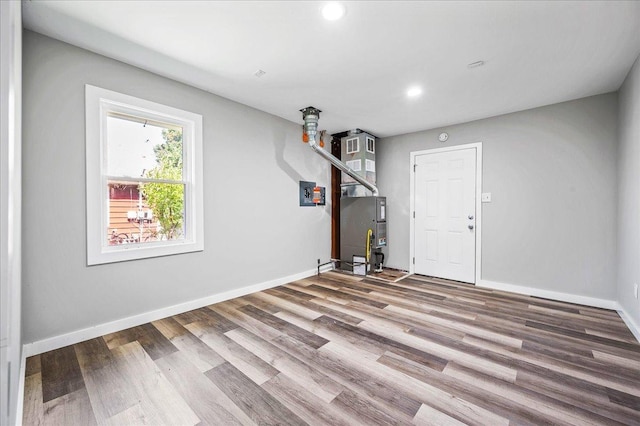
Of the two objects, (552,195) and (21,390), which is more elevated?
(552,195)

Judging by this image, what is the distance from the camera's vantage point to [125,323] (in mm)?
2531

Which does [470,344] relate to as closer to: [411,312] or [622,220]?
[411,312]

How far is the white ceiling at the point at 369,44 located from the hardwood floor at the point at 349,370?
8.03ft

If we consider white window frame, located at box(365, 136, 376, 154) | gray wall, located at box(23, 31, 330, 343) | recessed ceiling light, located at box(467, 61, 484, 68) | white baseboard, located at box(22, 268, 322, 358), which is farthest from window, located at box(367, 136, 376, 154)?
white baseboard, located at box(22, 268, 322, 358)

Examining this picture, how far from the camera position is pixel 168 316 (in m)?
2.82

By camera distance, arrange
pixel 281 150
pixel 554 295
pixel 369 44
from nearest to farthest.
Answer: pixel 369 44, pixel 554 295, pixel 281 150

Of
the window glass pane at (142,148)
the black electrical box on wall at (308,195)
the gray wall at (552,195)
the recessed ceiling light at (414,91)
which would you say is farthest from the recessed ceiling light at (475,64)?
the window glass pane at (142,148)

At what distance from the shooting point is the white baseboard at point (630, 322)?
2.41 m

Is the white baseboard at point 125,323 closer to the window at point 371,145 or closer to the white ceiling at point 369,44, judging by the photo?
the white ceiling at point 369,44

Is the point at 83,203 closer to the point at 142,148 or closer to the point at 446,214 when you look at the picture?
the point at 142,148

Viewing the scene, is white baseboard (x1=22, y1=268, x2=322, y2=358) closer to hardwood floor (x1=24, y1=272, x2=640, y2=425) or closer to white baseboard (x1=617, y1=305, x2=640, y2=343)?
hardwood floor (x1=24, y1=272, x2=640, y2=425)

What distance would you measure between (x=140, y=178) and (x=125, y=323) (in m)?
1.36

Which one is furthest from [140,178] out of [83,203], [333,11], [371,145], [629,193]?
[629,193]

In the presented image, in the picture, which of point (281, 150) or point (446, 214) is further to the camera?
point (446, 214)
